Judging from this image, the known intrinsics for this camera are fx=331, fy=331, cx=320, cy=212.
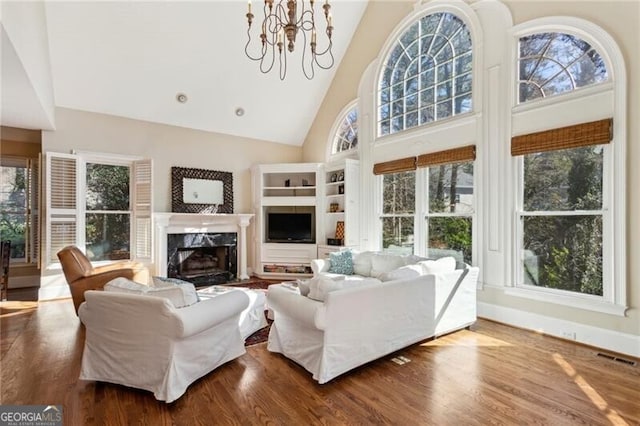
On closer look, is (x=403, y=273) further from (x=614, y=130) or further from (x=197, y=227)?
(x=197, y=227)

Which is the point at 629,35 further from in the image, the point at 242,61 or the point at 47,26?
the point at 47,26

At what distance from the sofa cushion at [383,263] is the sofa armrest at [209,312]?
2205 mm

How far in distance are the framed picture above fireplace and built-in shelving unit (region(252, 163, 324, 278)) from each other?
0.64 m

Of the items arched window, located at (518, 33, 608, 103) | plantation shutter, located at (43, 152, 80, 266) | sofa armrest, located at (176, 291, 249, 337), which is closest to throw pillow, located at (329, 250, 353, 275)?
sofa armrest, located at (176, 291, 249, 337)

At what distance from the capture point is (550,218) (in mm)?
3723

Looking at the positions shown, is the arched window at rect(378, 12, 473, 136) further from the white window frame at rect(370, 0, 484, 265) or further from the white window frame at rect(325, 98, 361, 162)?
the white window frame at rect(325, 98, 361, 162)

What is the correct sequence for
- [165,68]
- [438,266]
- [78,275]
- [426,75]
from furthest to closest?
[165,68] → [426,75] → [78,275] → [438,266]

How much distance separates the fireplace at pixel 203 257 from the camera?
6.09 m

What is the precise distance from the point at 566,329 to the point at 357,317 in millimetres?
2481

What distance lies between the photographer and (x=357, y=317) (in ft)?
8.87

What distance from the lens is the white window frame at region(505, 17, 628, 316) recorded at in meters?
3.15

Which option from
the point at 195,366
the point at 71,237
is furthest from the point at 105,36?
the point at 195,366

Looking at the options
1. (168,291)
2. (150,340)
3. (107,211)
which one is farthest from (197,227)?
(150,340)

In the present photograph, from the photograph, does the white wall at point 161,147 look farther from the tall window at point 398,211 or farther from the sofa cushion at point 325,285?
the sofa cushion at point 325,285
